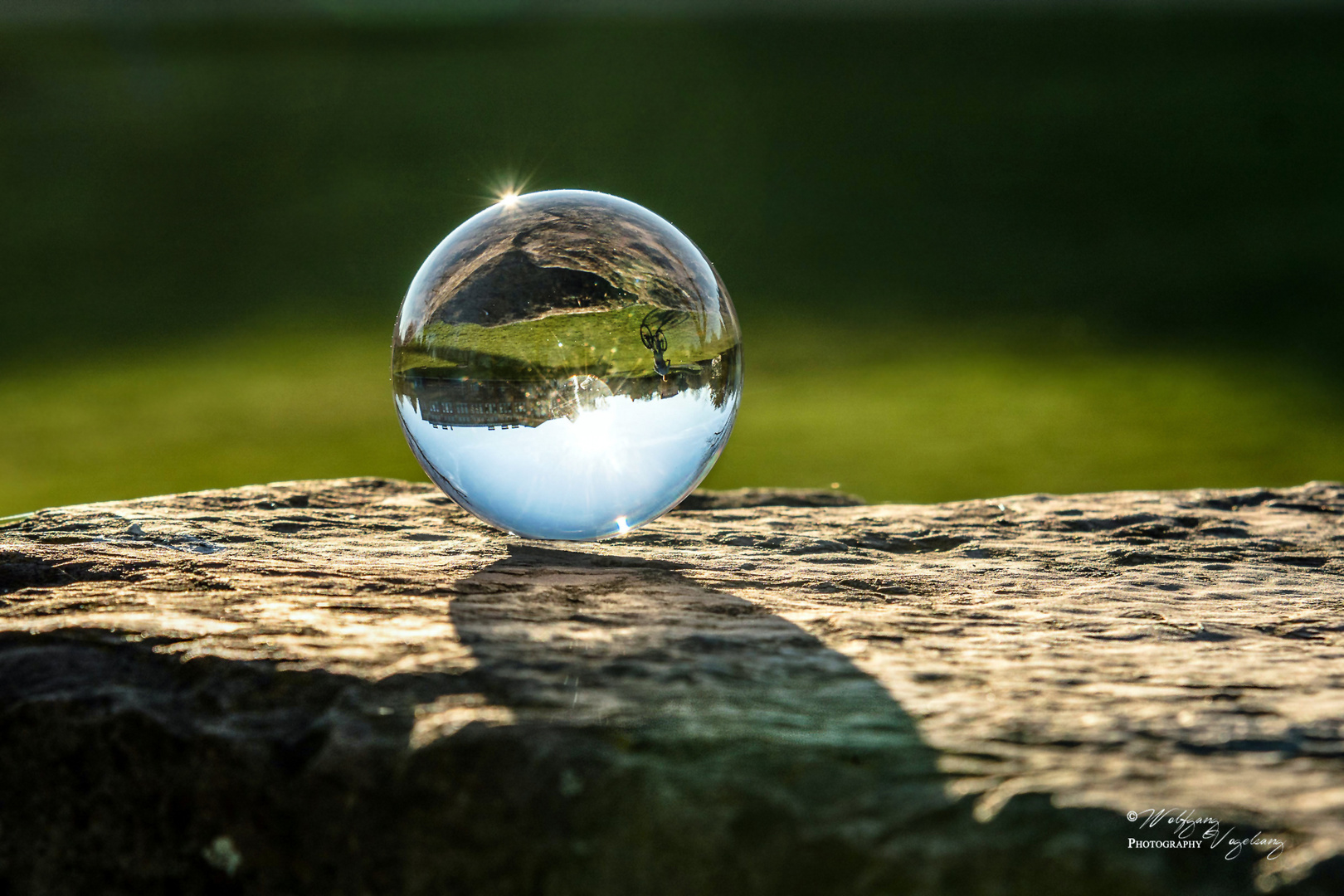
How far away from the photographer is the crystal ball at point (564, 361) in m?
2.91

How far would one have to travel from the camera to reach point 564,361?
9.53 feet

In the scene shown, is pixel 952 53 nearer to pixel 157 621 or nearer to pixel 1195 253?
pixel 1195 253

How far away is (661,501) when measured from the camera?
3188 millimetres

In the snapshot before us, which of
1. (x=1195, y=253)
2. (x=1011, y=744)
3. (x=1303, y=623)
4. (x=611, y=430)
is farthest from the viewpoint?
(x=1195, y=253)

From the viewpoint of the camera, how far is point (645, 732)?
1.94 m

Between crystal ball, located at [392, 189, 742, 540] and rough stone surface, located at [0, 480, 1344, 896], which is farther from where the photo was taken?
crystal ball, located at [392, 189, 742, 540]

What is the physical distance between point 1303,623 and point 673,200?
53.0 ft

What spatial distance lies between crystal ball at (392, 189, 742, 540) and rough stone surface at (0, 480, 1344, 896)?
0.84 feet

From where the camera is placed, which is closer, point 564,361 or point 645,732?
point 645,732

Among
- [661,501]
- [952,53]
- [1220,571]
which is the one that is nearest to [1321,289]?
[952,53]

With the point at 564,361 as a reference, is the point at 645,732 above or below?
below

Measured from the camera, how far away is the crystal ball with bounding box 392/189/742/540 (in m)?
2.91

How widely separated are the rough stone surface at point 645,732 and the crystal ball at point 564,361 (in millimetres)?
256

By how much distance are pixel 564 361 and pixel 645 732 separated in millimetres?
1204
